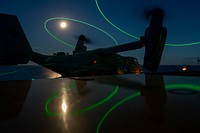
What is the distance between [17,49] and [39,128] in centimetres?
1187

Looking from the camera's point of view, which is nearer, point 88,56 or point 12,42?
point 12,42

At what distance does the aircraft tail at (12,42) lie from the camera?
32.3ft

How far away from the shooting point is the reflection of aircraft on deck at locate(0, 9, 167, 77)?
10.4 meters

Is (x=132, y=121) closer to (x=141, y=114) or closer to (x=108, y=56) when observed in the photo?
(x=141, y=114)

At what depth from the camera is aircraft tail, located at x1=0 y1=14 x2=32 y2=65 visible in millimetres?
9844

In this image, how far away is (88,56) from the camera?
1902 centimetres

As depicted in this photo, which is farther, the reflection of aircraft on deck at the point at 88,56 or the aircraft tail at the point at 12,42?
the reflection of aircraft on deck at the point at 88,56

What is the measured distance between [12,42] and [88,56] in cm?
1011

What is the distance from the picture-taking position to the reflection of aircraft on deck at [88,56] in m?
10.4

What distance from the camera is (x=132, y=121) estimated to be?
203 cm

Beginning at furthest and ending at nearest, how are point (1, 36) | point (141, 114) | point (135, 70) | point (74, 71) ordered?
point (135, 70) < point (74, 71) < point (1, 36) < point (141, 114)

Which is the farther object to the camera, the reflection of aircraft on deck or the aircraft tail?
the reflection of aircraft on deck

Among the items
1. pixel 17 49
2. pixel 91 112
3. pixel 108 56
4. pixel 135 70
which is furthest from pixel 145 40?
pixel 91 112

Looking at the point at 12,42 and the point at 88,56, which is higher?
the point at 88,56
